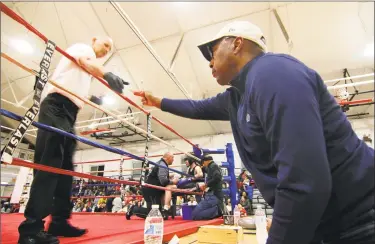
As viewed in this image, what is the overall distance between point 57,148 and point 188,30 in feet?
18.3

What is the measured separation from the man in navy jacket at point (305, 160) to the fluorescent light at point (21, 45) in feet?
24.1

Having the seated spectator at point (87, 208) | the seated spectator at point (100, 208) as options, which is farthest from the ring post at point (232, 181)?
the seated spectator at point (87, 208)

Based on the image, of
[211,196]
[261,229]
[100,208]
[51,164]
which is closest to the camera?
[51,164]

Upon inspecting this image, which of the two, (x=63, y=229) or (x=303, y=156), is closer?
(x=303, y=156)

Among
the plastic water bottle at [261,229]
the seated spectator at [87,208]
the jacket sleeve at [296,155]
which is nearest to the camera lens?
the jacket sleeve at [296,155]

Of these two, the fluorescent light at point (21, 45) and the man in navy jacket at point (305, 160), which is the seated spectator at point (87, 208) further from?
the man in navy jacket at point (305, 160)

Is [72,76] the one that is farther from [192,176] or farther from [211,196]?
[192,176]

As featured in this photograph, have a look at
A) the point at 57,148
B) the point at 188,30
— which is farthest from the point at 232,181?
the point at 188,30

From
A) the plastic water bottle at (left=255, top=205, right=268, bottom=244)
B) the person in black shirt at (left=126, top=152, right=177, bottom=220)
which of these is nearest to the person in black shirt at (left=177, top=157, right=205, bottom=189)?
the person in black shirt at (left=126, top=152, right=177, bottom=220)

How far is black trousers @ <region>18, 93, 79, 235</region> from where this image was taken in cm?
Result: 116

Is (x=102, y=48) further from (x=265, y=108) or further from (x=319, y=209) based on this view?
(x=319, y=209)

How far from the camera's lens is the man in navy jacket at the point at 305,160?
526 millimetres

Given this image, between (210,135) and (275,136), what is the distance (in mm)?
9841

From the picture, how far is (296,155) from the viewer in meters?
0.53
